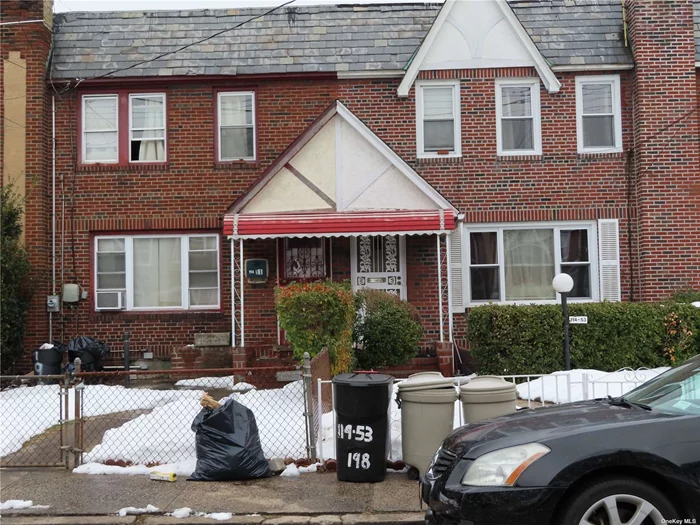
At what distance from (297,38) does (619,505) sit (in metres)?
12.1

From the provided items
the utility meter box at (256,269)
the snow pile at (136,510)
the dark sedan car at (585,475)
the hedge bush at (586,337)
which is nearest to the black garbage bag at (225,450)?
the snow pile at (136,510)

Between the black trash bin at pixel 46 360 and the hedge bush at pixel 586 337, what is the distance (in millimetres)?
7639

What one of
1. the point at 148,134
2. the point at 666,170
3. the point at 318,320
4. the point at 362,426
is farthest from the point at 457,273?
the point at 362,426

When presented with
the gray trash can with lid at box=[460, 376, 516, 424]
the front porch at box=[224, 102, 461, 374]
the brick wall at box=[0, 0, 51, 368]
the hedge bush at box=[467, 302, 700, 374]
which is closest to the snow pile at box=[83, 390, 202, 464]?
the gray trash can with lid at box=[460, 376, 516, 424]

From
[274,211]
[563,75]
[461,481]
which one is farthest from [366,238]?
[461,481]

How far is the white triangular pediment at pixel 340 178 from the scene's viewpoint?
12.5 metres

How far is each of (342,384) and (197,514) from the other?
1714 mm

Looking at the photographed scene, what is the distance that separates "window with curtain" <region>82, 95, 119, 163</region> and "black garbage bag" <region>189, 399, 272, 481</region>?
879 cm

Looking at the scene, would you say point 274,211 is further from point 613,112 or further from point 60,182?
point 613,112

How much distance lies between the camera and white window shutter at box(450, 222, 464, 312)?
1371 centimetres

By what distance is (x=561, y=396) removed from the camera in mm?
9844

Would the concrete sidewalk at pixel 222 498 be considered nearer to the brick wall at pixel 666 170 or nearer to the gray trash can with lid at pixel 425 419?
the gray trash can with lid at pixel 425 419

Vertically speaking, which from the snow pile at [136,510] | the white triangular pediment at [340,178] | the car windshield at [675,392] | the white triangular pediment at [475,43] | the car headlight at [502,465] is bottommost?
the snow pile at [136,510]

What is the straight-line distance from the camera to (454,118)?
46.1 ft
